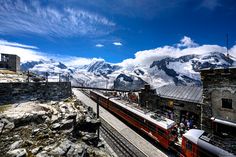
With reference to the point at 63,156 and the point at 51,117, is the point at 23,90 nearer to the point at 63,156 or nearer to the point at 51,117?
the point at 51,117

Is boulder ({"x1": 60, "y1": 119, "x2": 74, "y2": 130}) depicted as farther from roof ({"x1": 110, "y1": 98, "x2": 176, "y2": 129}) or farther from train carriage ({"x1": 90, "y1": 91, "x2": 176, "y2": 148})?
roof ({"x1": 110, "y1": 98, "x2": 176, "y2": 129})

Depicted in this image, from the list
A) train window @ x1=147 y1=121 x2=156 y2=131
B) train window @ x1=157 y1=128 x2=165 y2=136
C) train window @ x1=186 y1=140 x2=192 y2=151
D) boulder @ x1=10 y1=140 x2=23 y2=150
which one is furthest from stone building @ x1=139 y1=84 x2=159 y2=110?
boulder @ x1=10 y1=140 x2=23 y2=150

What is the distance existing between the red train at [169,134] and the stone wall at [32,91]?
572 inches

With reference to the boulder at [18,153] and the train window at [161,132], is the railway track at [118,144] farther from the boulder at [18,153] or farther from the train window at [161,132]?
the boulder at [18,153]

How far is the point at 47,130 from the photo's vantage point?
1828 cm

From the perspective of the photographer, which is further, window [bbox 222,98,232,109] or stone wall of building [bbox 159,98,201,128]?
stone wall of building [bbox 159,98,201,128]

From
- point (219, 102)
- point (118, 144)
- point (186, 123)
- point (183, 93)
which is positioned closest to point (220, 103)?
point (219, 102)

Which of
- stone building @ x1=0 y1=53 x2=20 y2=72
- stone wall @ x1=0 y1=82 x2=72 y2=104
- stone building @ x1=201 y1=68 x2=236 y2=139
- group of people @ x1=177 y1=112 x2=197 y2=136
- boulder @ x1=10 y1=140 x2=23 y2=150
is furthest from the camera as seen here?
stone building @ x1=0 y1=53 x2=20 y2=72

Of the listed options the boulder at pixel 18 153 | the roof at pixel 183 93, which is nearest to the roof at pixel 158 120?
the roof at pixel 183 93

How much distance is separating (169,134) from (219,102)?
25.7 ft

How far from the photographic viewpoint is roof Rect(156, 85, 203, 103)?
2705 cm

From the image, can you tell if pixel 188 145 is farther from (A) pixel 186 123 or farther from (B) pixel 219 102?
(A) pixel 186 123

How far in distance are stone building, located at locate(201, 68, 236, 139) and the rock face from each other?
14.2 metres

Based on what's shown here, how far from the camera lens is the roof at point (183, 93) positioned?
27.0 metres
